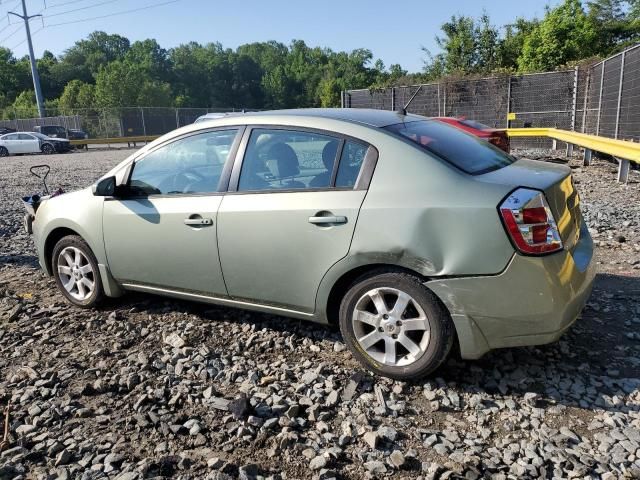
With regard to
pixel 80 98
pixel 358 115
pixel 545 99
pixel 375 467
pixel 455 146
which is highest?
pixel 80 98

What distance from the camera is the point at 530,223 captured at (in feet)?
9.80

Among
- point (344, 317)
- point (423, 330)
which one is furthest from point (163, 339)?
point (423, 330)

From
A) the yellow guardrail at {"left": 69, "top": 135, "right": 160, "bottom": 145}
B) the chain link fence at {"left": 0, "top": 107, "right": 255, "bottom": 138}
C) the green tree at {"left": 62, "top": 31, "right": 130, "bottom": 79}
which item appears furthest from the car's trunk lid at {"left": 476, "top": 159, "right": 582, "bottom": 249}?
the green tree at {"left": 62, "top": 31, "right": 130, "bottom": 79}

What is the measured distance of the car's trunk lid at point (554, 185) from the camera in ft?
10.3

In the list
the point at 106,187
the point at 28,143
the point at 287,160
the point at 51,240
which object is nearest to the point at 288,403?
the point at 287,160

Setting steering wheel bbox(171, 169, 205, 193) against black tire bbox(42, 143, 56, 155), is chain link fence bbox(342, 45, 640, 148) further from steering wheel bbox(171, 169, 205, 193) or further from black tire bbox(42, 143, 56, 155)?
black tire bbox(42, 143, 56, 155)

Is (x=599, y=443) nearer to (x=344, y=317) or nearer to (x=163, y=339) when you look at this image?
(x=344, y=317)

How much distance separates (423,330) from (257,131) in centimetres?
184

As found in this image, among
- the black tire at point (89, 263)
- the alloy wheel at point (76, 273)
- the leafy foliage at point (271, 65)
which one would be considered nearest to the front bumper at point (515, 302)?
the black tire at point (89, 263)

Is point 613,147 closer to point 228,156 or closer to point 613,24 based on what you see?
point 228,156

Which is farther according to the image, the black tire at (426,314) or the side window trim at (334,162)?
the side window trim at (334,162)

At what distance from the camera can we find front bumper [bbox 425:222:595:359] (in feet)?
9.71

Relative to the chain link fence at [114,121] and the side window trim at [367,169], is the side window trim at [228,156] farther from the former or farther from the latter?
the chain link fence at [114,121]

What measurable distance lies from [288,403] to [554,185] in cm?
206
